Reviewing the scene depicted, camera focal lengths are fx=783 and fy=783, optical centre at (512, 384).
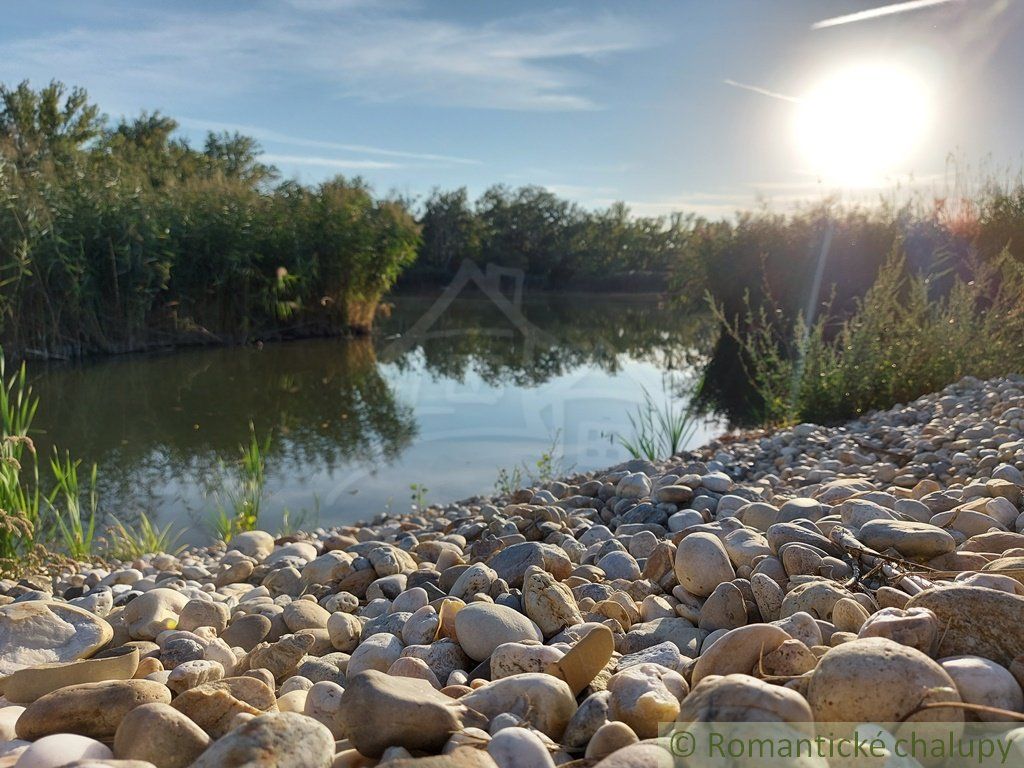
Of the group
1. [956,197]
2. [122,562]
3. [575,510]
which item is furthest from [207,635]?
[956,197]

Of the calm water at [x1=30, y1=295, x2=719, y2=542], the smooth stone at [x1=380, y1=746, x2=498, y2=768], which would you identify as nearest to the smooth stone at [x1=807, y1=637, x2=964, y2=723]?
the smooth stone at [x1=380, y1=746, x2=498, y2=768]

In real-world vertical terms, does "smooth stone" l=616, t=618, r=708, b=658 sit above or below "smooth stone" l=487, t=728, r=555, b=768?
below

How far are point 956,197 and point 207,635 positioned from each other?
35.8ft

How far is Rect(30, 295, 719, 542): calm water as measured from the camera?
5.94m

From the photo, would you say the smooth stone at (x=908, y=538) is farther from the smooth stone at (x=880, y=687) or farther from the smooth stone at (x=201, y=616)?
the smooth stone at (x=201, y=616)

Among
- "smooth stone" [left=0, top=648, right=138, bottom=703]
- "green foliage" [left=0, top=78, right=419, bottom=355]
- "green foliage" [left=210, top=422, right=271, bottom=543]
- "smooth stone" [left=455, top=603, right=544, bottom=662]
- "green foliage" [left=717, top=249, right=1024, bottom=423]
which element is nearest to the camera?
"smooth stone" [left=0, top=648, right=138, bottom=703]

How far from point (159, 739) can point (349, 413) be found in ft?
25.0

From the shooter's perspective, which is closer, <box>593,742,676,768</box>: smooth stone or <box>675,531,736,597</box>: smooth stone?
<box>593,742,676,768</box>: smooth stone

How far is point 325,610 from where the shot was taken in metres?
2.48

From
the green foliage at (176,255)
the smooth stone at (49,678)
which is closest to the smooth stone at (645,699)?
the smooth stone at (49,678)

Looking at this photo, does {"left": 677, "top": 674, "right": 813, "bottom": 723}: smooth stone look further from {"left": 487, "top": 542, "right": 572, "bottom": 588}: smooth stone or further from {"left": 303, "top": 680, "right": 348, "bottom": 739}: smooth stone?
{"left": 487, "top": 542, "right": 572, "bottom": 588}: smooth stone

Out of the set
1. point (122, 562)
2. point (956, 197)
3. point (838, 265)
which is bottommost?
point (122, 562)

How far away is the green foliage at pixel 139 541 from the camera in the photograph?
4.27 m

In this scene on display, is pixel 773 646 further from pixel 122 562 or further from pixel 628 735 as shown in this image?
pixel 122 562
